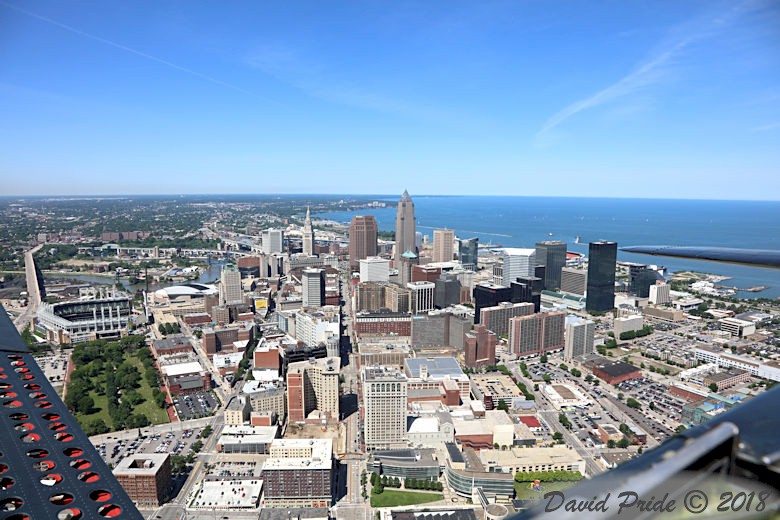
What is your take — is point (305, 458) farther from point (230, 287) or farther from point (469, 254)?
point (469, 254)

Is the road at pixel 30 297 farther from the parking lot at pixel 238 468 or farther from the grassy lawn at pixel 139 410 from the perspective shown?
the parking lot at pixel 238 468

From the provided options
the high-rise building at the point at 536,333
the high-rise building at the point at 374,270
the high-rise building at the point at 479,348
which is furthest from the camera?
the high-rise building at the point at 374,270

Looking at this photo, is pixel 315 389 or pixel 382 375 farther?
pixel 315 389

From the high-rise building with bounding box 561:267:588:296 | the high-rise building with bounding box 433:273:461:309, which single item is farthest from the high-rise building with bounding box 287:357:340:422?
the high-rise building with bounding box 561:267:588:296

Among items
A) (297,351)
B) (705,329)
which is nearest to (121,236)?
(297,351)

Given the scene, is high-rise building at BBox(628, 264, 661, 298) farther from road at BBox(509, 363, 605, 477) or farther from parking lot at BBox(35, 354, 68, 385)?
parking lot at BBox(35, 354, 68, 385)

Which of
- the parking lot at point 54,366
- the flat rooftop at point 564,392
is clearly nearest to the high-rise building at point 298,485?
the flat rooftop at point 564,392

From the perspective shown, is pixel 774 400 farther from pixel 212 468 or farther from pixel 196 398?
pixel 196 398

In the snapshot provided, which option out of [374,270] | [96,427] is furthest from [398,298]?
[96,427]
